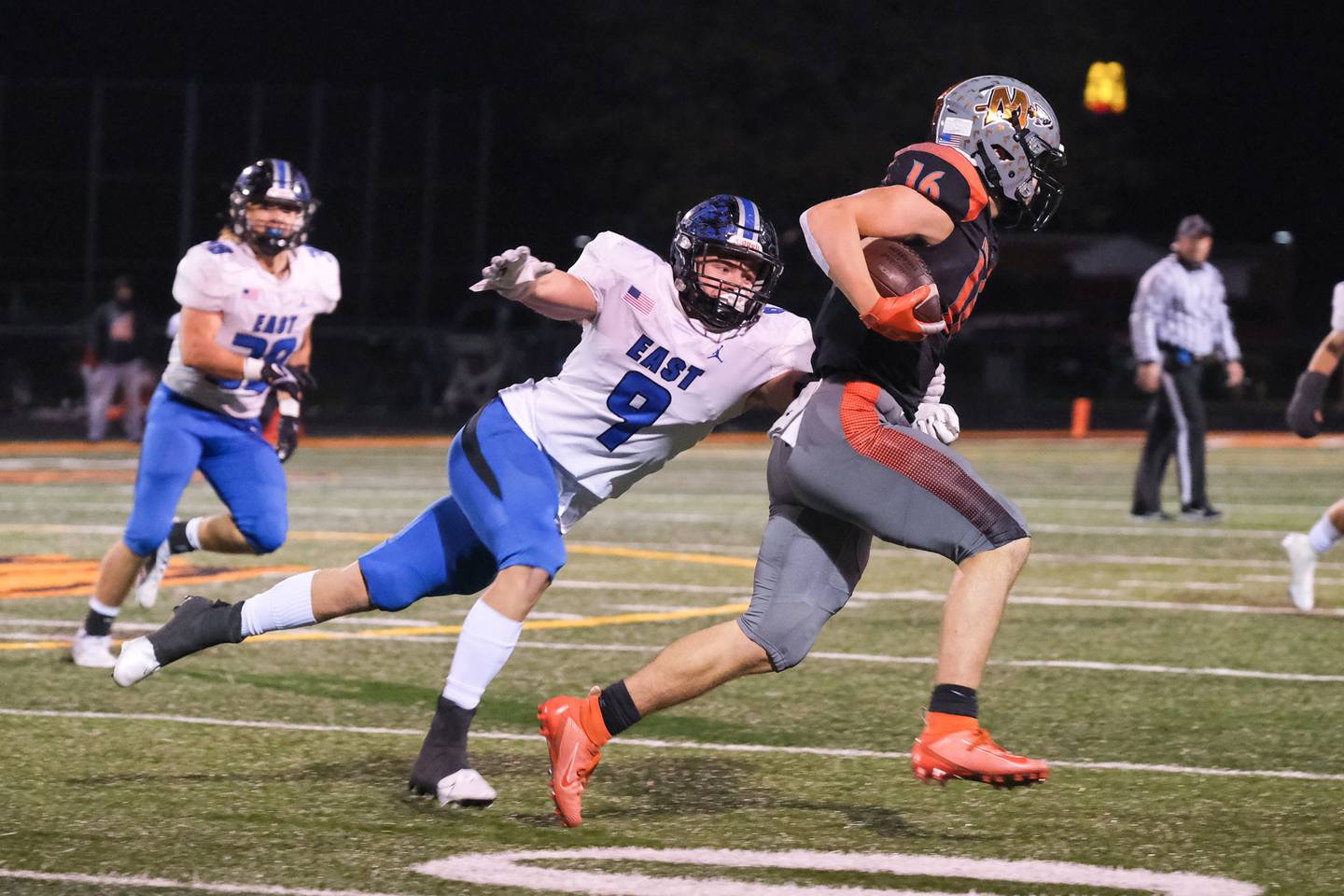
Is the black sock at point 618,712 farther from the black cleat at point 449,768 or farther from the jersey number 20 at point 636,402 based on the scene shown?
the jersey number 20 at point 636,402

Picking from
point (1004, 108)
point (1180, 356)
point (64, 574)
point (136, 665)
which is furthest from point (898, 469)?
point (1180, 356)

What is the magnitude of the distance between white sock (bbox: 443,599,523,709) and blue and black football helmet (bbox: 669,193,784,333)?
2.94 ft

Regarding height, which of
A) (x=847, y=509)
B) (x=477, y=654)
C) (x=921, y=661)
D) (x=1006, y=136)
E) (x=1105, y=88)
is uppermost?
(x=1105, y=88)

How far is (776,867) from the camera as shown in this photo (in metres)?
4.77

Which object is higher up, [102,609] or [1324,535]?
[1324,535]

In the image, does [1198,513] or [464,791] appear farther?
[1198,513]

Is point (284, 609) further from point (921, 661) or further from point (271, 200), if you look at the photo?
point (921, 661)

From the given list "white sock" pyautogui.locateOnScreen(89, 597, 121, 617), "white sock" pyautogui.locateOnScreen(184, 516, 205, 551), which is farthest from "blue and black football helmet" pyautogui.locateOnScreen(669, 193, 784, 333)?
"white sock" pyautogui.locateOnScreen(184, 516, 205, 551)

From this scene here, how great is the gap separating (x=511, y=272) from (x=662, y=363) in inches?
21.1

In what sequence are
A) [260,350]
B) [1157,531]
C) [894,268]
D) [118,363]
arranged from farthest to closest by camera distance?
[118,363]
[1157,531]
[260,350]
[894,268]

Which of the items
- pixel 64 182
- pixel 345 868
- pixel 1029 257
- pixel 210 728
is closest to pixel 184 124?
pixel 64 182

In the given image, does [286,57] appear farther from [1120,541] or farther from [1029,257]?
[1120,541]

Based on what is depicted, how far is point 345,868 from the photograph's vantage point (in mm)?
4711

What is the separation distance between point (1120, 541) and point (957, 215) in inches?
300
